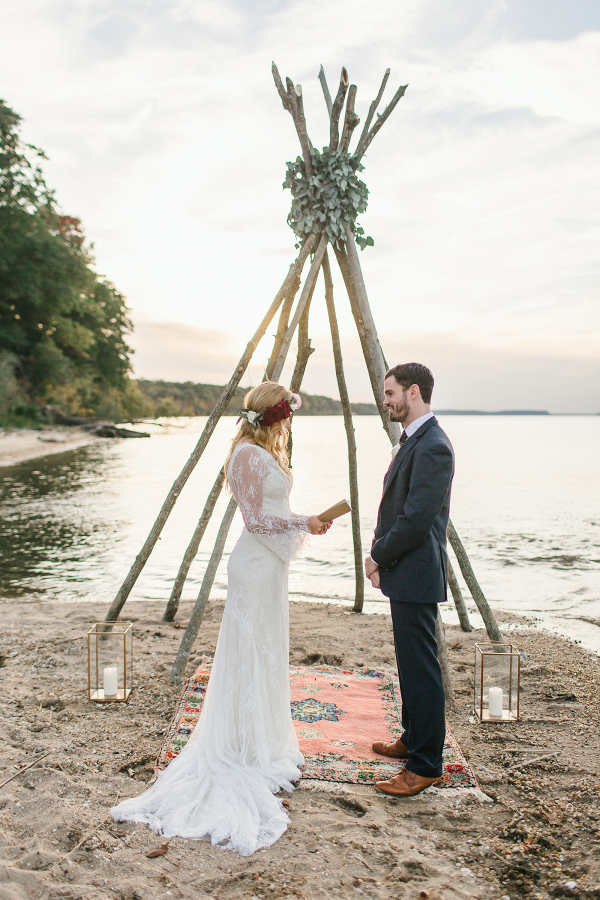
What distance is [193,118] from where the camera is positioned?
22.5ft

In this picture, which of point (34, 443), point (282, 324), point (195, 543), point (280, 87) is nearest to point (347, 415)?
point (282, 324)

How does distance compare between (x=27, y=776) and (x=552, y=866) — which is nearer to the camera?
(x=552, y=866)

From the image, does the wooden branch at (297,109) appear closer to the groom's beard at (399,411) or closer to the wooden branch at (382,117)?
the wooden branch at (382,117)

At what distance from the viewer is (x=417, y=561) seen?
278 cm

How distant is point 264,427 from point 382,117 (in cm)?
316

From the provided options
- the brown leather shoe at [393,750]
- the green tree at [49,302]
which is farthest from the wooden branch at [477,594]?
the green tree at [49,302]

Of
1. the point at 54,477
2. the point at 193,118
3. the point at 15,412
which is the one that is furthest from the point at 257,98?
the point at 15,412

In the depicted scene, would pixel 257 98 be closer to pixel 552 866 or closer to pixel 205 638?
pixel 205 638

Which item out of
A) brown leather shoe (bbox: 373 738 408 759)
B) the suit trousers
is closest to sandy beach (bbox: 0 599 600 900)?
the suit trousers

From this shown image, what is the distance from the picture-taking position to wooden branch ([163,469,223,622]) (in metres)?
4.82

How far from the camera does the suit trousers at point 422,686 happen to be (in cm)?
278

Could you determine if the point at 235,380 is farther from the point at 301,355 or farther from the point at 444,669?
the point at 444,669

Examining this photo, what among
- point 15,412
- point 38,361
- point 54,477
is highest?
point 38,361

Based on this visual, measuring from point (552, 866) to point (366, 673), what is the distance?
7.20 ft
